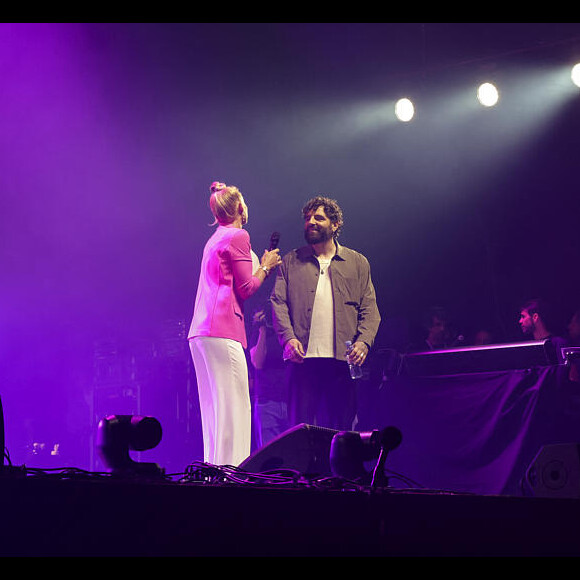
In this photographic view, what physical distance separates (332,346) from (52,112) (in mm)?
4073

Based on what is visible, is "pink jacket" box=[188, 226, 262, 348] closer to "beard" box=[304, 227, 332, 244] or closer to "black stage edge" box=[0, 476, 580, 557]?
"beard" box=[304, 227, 332, 244]

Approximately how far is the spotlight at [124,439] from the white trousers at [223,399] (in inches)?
67.4

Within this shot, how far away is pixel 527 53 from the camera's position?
24.6 ft

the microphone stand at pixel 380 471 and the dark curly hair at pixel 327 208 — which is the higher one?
the dark curly hair at pixel 327 208

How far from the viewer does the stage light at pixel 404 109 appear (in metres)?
7.75

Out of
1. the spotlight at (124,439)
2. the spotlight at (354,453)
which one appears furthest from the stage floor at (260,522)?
the spotlight at (354,453)

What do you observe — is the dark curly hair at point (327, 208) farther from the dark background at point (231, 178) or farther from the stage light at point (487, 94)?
the stage light at point (487, 94)

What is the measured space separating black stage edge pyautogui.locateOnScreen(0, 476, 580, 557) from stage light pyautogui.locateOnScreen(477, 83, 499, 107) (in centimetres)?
668

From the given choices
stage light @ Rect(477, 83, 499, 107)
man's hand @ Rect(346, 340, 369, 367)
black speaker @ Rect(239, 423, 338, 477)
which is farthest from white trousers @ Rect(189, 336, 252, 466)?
stage light @ Rect(477, 83, 499, 107)

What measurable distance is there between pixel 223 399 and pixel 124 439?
181 centimetres

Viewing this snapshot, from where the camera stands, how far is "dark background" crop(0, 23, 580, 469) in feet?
22.8

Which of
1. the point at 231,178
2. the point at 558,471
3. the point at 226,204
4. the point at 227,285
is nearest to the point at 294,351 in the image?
the point at 227,285

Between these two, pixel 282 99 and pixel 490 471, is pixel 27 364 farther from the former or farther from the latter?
pixel 490 471
